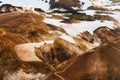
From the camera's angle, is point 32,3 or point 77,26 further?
point 32,3

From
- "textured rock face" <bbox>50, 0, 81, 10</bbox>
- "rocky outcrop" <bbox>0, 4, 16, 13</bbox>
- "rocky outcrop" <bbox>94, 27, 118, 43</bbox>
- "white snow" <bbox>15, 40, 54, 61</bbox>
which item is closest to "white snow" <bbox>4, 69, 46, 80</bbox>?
"white snow" <bbox>15, 40, 54, 61</bbox>

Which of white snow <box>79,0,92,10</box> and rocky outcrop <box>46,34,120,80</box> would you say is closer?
rocky outcrop <box>46,34,120,80</box>

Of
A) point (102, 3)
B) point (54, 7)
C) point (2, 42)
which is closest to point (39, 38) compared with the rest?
point (2, 42)

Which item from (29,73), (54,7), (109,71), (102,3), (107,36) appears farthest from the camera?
(102,3)

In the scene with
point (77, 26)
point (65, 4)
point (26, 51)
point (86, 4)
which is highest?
point (65, 4)

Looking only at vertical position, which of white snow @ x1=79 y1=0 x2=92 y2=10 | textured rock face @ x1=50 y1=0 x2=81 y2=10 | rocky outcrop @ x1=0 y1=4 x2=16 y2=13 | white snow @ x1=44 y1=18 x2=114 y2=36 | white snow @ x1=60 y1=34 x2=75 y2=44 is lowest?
white snow @ x1=60 y1=34 x2=75 y2=44

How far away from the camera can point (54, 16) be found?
1183cm

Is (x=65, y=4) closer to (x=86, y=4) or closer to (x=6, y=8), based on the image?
(x=86, y=4)

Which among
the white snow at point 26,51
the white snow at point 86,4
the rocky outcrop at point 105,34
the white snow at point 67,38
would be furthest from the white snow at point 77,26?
the white snow at point 86,4

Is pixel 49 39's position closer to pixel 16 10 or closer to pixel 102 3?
pixel 16 10

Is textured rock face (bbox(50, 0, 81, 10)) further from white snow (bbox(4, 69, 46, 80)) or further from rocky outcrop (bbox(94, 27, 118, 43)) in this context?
white snow (bbox(4, 69, 46, 80))

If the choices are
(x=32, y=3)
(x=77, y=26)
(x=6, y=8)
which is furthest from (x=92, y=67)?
(x=32, y=3)

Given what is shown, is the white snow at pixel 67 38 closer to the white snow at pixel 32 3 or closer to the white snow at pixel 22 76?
the white snow at pixel 22 76

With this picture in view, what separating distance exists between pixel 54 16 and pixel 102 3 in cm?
388
